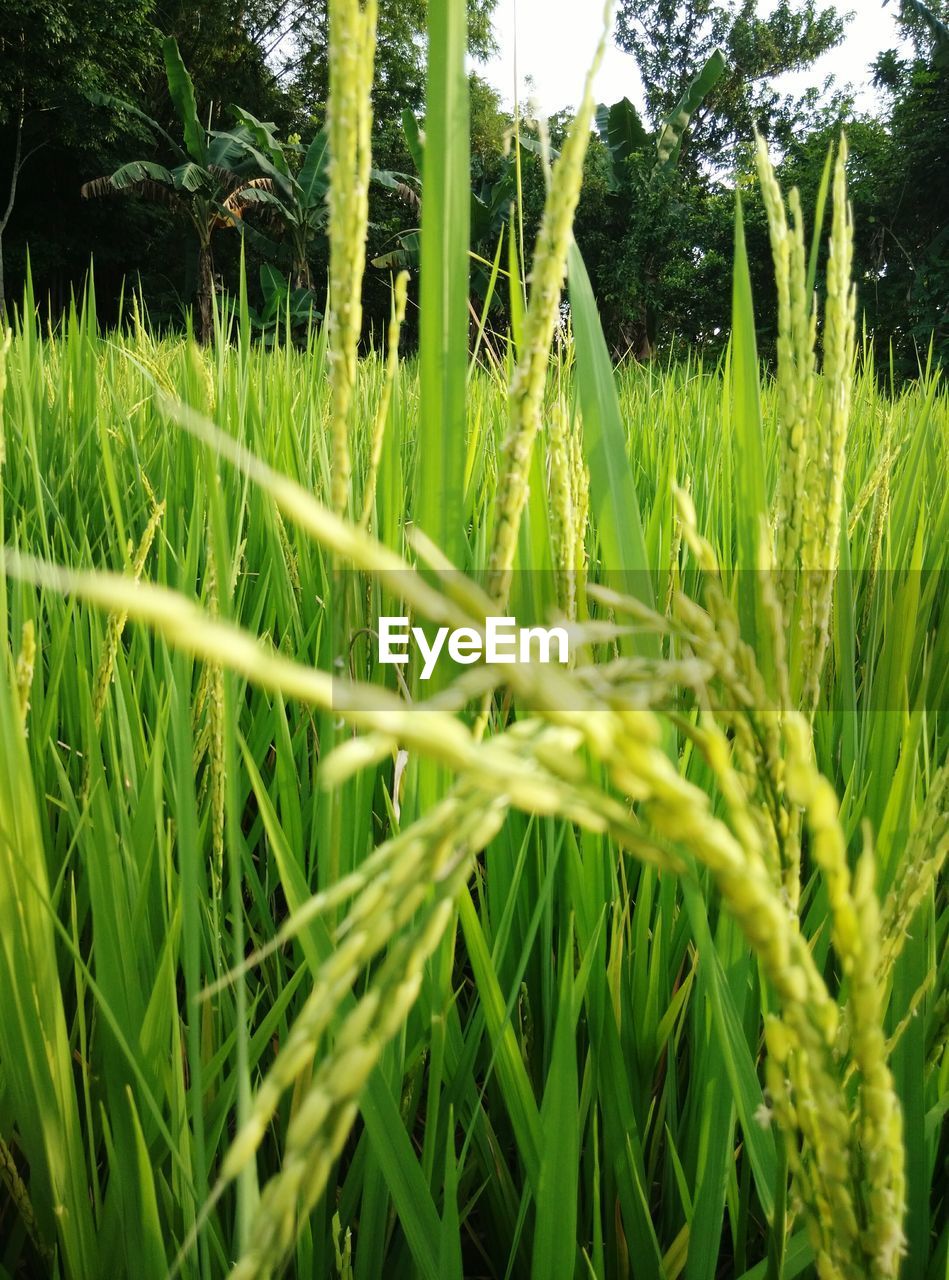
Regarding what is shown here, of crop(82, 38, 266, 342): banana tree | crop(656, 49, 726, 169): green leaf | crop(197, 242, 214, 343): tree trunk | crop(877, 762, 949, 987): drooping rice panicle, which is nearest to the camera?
crop(877, 762, 949, 987): drooping rice panicle

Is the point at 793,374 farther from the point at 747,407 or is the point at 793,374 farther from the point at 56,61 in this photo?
the point at 56,61

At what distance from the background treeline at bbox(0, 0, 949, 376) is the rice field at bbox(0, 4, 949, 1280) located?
964 cm

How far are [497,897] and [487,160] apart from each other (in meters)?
18.8

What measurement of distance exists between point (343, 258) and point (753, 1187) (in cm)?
54

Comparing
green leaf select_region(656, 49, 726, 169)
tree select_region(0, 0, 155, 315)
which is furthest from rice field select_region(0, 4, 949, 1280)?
tree select_region(0, 0, 155, 315)

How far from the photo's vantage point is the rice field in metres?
0.13

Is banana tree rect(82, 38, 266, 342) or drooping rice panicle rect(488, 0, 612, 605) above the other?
banana tree rect(82, 38, 266, 342)

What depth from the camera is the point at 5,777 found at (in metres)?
0.39

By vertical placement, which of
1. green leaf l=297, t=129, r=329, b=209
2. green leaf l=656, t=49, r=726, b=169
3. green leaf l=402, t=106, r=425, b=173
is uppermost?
green leaf l=656, t=49, r=726, b=169

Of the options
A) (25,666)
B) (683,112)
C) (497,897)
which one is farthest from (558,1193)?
(683,112)

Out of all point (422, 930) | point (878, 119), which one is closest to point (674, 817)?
point (422, 930)

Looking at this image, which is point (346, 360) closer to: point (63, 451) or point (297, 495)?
point (297, 495)

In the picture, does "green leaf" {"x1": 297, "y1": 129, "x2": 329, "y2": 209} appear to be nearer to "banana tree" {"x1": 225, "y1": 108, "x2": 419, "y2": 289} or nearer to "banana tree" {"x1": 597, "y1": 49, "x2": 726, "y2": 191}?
"banana tree" {"x1": 225, "y1": 108, "x2": 419, "y2": 289}

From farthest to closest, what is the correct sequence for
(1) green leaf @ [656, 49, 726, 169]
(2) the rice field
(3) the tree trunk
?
(1) green leaf @ [656, 49, 726, 169], (3) the tree trunk, (2) the rice field
